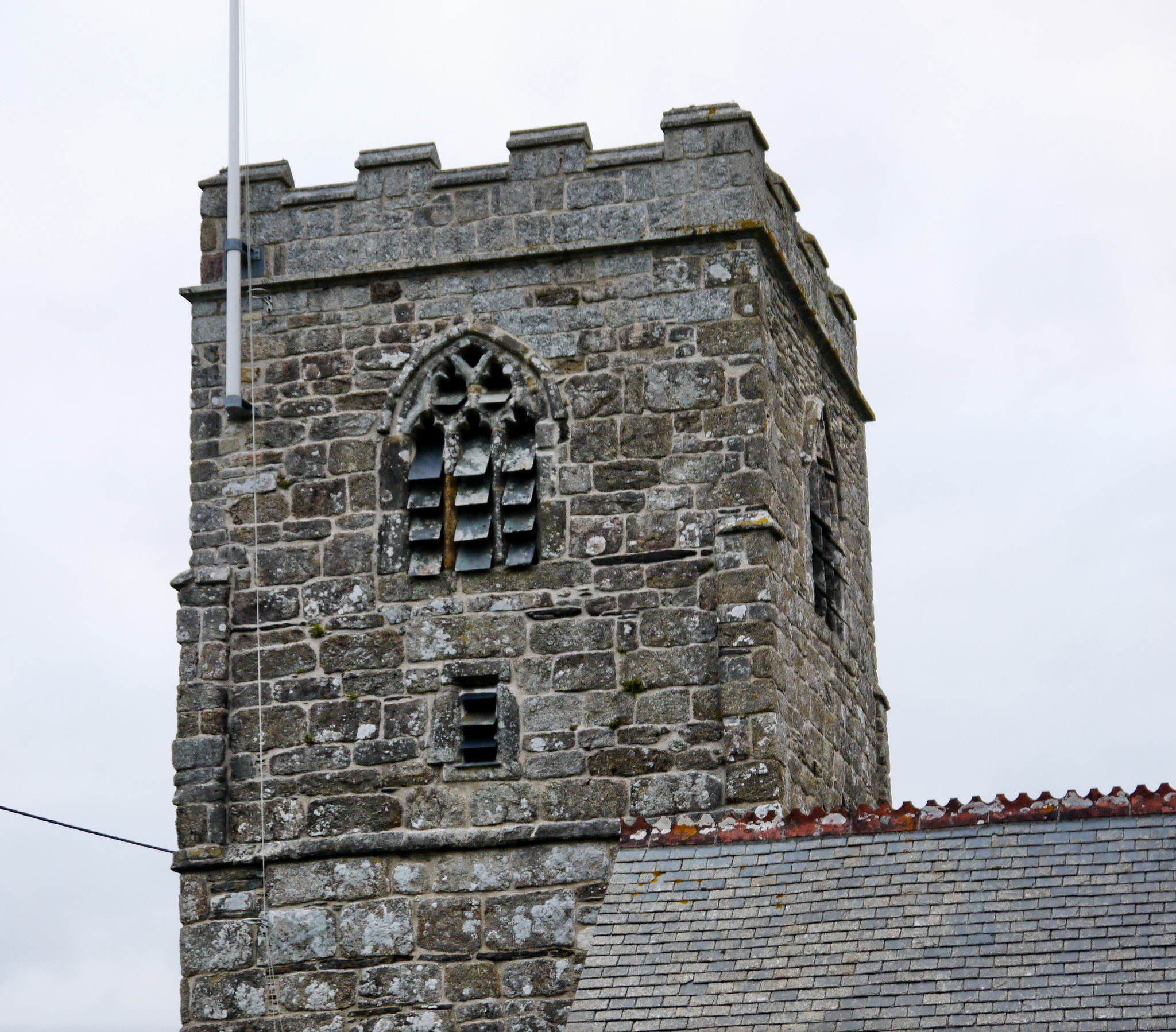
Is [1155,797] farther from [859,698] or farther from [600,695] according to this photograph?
[859,698]

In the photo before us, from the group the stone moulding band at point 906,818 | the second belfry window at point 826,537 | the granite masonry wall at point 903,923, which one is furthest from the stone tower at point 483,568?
the granite masonry wall at point 903,923

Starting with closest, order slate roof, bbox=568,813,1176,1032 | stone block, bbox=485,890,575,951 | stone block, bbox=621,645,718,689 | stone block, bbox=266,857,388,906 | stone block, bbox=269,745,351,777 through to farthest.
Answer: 1. slate roof, bbox=568,813,1176,1032
2. stone block, bbox=485,890,575,951
3. stone block, bbox=621,645,718,689
4. stone block, bbox=266,857,388,906
5. stone block, bbox=269,745,351,777

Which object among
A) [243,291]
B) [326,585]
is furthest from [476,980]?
[243,291]

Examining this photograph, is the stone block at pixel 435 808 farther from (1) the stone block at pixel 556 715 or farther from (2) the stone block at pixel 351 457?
(2) the stone block at pixel 351 457

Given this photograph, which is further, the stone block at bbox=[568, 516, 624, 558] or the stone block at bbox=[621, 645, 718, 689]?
the stone block at bbox=[568, 516, 624, 558]

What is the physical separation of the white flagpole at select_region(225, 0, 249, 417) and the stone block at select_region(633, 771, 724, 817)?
4.12 meters

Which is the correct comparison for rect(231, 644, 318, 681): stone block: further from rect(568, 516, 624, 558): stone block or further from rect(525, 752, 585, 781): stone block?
rect(568, 516, 624, 558): stone block

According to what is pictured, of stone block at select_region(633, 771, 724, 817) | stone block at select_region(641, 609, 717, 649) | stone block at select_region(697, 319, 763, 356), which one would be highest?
stone block at select_region(697, 319, 763, 356)

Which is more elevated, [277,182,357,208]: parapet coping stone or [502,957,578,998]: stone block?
[277,182,357,208]: parapet coping stone

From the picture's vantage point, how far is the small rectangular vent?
16.4 metres

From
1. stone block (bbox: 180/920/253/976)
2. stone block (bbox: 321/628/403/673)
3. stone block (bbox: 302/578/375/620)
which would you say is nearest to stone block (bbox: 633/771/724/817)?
stone block (bbox: 321/628/403/673)

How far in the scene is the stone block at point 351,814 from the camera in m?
16.4

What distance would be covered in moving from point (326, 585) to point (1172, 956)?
683 centimetres

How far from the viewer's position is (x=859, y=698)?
1912 centimetres
